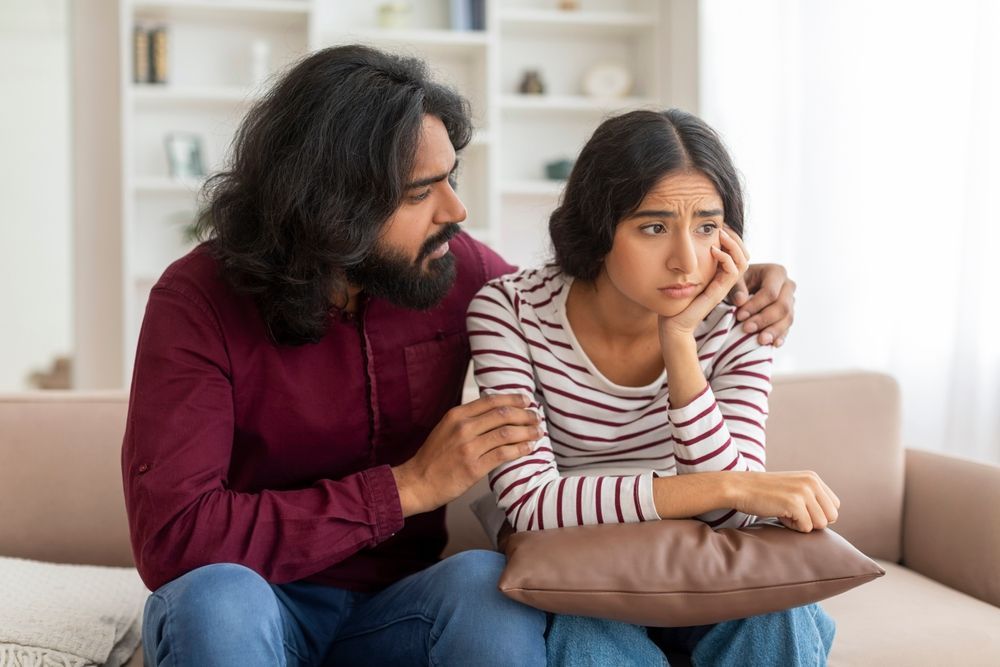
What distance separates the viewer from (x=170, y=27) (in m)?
4.32

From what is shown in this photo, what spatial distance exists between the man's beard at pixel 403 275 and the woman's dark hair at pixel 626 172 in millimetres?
208

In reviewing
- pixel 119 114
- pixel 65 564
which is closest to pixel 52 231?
pixel 119 114

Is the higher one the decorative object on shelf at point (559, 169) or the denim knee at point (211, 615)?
the decorative object on shelf at point (559, 169)

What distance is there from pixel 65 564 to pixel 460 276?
874 mm

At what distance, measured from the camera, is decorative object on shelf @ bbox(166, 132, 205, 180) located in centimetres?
427

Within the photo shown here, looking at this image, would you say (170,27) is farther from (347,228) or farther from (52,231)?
(347,228)

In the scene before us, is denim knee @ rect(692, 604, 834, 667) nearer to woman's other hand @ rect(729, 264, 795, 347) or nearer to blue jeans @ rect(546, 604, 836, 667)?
blue jeans @ rect(546, 604, 836, 667)

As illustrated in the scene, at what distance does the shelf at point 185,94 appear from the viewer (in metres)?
4.13

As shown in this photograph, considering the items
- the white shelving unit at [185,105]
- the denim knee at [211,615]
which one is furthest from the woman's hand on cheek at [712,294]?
the white shelving unit at [185,105]

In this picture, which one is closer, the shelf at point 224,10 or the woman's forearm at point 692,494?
the woman's forearm at point 692,494

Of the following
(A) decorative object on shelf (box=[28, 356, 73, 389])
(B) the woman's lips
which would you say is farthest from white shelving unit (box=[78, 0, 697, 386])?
(B) the woman's lips

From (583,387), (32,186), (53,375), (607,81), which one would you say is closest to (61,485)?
(583,387)

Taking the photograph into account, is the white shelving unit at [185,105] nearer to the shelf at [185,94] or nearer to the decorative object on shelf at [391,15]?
the shelf at [185,94]

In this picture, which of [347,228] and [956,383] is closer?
[347,228]
